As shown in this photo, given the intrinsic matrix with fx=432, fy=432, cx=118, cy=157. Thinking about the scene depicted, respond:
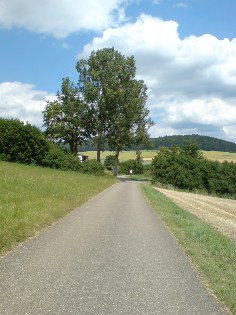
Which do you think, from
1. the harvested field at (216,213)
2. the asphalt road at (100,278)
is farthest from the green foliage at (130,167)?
the asphalt road at (100,278)

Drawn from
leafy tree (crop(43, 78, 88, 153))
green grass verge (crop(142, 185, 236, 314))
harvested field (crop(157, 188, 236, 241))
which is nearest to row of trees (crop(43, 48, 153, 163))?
leafy tree (crop(43, 78, 88, 153))

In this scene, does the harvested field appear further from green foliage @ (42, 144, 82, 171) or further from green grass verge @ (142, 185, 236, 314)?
green foliage @ (42, 144, 82, 171)

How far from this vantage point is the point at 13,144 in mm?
62938

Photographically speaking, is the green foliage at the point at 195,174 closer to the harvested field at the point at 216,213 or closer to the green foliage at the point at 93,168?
the green foliage at the point at 93,168

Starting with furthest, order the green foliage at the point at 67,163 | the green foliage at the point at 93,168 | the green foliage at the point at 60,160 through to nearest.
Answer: the green foliage at the point at 93,168, the green foliage at the point at 67,163, the green foliage at the point at 60,160

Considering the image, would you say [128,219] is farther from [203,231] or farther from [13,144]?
[13,144]

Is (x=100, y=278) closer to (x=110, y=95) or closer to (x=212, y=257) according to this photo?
(x=212, y=257)

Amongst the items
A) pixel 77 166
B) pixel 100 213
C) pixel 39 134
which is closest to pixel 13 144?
pixel 39 134

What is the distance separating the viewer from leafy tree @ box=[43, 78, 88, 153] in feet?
242

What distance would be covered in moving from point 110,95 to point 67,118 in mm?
9036

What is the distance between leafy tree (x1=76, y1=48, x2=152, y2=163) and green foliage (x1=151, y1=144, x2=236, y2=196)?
9782 mm

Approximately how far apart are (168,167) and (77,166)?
14.1 m

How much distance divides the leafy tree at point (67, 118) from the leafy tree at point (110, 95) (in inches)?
77.1

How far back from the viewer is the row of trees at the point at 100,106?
7156 centimetres
